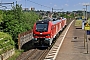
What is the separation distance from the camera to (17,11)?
29.6m

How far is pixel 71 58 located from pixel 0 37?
6.54 meters

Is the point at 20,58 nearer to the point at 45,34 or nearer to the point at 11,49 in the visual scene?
the point at 11,49

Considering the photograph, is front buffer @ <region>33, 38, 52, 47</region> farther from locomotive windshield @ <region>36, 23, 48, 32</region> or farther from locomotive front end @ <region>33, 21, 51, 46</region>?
locomotive windshield @ <region>36, 23, 48, 32</region>

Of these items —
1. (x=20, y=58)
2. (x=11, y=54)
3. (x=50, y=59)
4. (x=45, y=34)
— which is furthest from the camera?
(x=45, y=34)

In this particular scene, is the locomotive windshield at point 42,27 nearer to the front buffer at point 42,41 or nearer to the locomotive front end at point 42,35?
the locomotive front end at point 42,35

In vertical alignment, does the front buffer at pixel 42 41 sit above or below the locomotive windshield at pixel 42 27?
below

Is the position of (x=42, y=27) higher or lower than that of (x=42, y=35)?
higher

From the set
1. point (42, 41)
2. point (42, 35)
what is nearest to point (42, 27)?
point (42, 35)

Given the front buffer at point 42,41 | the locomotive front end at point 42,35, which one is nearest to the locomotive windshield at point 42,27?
the locomotive front end at point 42,35

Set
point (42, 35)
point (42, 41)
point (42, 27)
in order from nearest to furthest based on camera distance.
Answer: point (42, 35)
point (42, 41)
point (42, 27)

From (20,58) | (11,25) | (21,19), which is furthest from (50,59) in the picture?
(21,19)

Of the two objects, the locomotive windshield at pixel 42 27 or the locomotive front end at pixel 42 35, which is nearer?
the locomotive front end at pixel 42 35

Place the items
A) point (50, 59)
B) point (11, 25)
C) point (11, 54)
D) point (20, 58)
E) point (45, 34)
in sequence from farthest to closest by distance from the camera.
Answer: point (11, 25)
point (45, 34)
point (11, 54)
point (20, 58)
point (50, 59)

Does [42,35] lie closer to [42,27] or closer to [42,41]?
[42,41]
